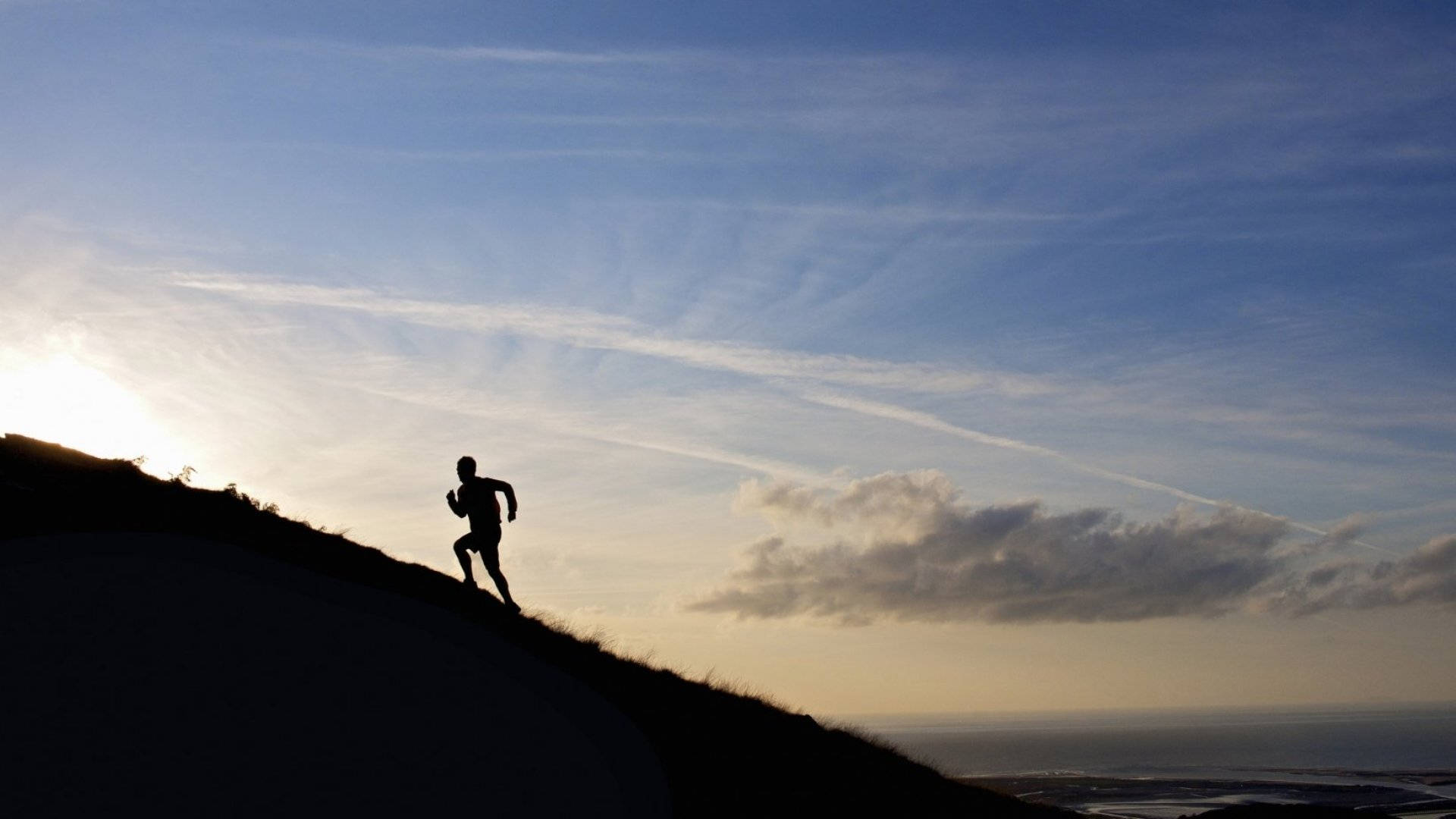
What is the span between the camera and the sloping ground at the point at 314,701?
10.6m

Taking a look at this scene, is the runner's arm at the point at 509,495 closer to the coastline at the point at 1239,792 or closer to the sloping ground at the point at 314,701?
the sloping ground at the point at 314,701

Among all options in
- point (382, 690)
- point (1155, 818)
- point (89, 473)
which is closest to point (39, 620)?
point (382, 690)

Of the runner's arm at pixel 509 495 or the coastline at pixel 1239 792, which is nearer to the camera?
the runner's arm at pixel 509 495

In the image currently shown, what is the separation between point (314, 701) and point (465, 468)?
23.3 ft

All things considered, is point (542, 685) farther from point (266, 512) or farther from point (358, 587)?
point (266, 512)

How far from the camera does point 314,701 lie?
12594mm

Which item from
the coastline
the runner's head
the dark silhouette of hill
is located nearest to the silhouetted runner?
the runner's head

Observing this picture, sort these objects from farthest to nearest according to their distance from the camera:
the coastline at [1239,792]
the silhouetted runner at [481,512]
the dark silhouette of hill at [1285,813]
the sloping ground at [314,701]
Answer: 1. the coastline at [1239,792]
2. the silhouetted runner at [481,512]
3. the dark silhouette of hill at [1285,813]
4. the sloping ground at [314,701]

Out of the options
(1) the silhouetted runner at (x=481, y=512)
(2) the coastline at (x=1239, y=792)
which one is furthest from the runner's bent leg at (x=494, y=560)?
(2) the coastline at (x=1239, y=792)

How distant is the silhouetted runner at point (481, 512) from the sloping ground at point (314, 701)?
979 millimetres

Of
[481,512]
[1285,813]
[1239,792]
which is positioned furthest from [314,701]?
[1239,792]

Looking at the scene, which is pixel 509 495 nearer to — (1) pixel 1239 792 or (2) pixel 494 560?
(2) pixel 494 560

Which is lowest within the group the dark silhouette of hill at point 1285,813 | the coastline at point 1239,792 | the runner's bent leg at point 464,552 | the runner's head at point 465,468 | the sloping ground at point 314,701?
the coastline at point 1239,792

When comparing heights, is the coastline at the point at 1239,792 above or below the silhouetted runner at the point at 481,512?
below
